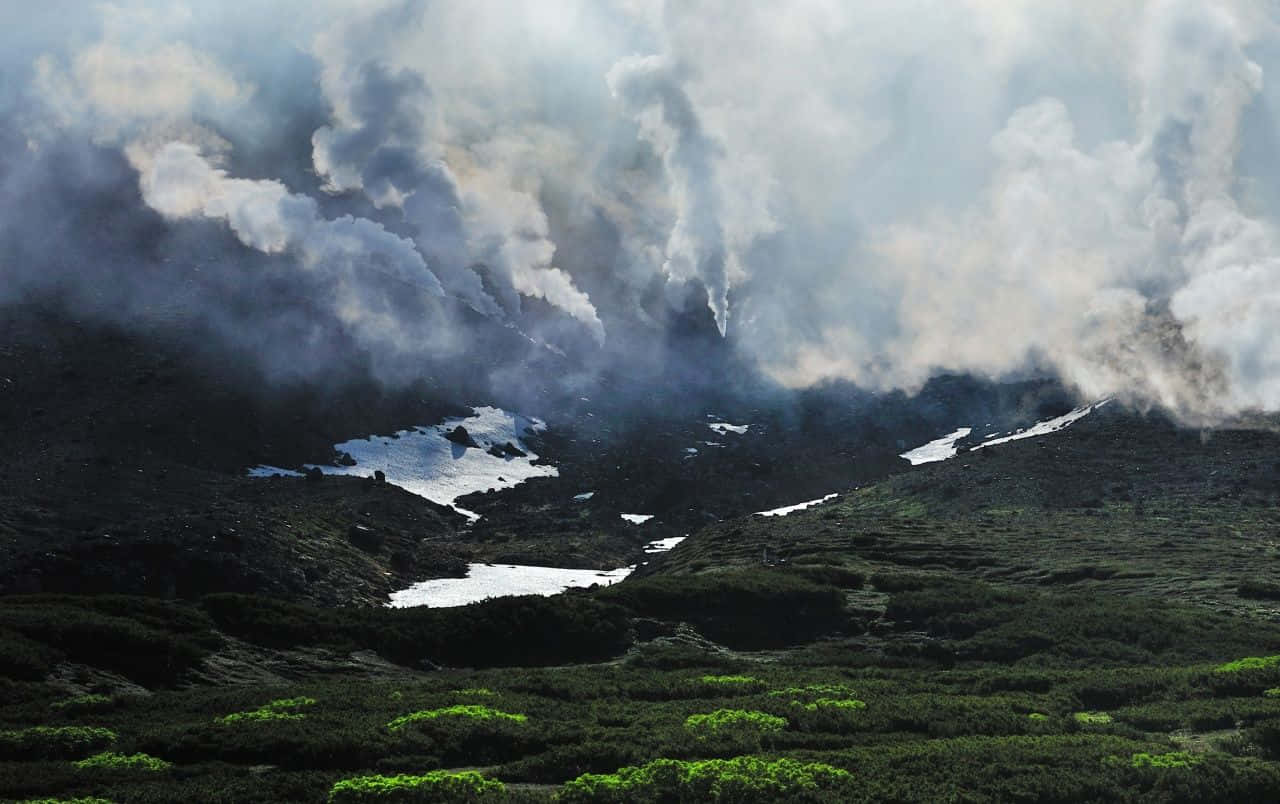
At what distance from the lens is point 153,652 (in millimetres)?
42688

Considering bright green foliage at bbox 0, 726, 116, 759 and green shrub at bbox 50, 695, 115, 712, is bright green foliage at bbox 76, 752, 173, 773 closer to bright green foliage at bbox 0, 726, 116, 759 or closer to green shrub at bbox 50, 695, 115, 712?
bright green foliage at bbox 0, 726, 116, 759

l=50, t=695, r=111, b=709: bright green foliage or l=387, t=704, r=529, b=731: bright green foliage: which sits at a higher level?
l=50, t=695, r=111, b=709: bright green foliage

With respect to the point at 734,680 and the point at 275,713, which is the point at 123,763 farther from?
A: the point at 734,680

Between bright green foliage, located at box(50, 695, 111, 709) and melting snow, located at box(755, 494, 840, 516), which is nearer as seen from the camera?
bright green foliage, located at box(50, 695, 111, 709)

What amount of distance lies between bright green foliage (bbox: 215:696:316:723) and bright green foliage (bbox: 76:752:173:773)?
3897 mm

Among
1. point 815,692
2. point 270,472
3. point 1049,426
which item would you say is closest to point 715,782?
point 815,692

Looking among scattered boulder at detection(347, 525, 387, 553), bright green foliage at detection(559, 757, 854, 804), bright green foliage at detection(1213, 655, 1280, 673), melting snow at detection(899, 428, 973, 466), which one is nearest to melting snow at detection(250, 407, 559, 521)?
scattered boulder at detection(347, 525, 387, 553)

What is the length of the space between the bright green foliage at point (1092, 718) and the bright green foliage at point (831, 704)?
21.0ft

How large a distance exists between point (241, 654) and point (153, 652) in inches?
212

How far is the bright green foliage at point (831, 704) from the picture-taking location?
36.0 metres

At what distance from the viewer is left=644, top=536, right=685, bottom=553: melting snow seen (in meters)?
126

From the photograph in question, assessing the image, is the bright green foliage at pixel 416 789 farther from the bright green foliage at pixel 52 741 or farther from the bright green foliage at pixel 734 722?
the bright green foliage at pixel 52 741

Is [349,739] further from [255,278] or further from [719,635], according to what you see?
[255,278]

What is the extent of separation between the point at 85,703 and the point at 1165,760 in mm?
29065
